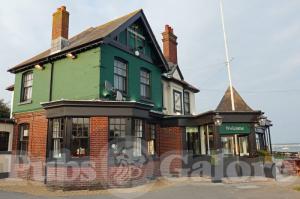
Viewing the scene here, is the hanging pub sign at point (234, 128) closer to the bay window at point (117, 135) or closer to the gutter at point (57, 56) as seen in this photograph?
the bay window at point (117, 135)

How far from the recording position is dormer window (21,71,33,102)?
1815 centimetres

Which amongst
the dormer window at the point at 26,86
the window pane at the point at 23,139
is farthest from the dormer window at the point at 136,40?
the window pane at the point at 23,139

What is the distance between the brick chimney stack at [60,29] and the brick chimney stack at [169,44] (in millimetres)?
8806

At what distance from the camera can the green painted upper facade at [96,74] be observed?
1470 cm

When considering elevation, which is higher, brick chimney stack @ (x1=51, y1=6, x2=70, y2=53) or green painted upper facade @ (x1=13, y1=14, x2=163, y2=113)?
brick chimney stack @ (x1=51, y1=6, x2=70, y2=53)

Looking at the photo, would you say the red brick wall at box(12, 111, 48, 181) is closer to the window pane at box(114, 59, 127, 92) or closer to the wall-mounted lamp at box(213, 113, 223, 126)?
the window pane at box(114, 59, 127, 92)

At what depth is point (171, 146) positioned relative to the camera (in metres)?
18.2

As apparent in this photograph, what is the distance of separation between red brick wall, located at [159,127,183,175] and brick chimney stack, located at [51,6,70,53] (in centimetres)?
826

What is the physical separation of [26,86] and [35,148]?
15.3 ft

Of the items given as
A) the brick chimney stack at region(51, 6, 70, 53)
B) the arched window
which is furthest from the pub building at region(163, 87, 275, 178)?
the arched window

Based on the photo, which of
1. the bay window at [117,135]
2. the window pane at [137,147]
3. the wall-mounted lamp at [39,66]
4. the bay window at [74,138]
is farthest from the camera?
the wall-mounted lamp at [39,66]

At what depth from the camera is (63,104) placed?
13.2m

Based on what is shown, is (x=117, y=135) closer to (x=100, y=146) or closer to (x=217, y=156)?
(x=100, y=146)

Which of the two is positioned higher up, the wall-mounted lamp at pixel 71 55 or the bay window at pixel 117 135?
the wall-mounted lamp at pixel 71 55
